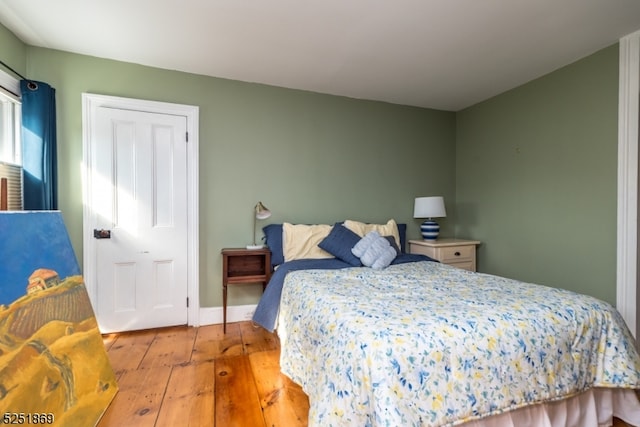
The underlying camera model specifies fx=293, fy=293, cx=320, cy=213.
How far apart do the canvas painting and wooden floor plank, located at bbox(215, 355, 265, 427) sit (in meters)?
0.62

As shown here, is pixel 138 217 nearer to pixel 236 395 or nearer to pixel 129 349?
pixel 129 349

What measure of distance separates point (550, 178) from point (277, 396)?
306cm

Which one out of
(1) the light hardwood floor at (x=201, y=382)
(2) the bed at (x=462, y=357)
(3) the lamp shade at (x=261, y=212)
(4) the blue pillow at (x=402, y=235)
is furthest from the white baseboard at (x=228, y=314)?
(4) the blue pillow at (x=402, y=235)

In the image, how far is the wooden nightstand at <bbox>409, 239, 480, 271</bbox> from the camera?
3.22 meters

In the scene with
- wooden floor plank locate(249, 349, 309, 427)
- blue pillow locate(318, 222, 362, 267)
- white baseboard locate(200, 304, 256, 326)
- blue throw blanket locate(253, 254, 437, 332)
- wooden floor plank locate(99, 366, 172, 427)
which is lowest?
wooden floor plank locate(249, 349, 309, 427)

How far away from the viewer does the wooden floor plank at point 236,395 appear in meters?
1.56

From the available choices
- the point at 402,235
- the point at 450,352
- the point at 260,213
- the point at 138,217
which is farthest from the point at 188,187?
the point at 450,352

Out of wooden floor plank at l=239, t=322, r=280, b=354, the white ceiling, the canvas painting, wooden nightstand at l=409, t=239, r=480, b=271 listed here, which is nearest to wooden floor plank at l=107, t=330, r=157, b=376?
the canvas painting

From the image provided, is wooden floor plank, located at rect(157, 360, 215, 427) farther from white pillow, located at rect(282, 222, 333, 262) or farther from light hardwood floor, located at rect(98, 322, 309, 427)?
white pillow, located at rect(282, 222, 333, 262)

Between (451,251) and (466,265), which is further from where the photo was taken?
(466,265)

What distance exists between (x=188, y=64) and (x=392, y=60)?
1.82 metres

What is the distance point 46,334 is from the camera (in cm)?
145

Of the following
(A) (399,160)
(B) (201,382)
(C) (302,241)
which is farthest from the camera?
(A) (399,160)

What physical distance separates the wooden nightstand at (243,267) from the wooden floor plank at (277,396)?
0.71 metres
